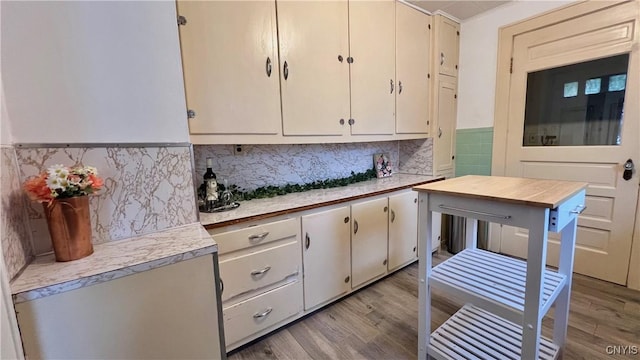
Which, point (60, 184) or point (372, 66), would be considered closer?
point (60, 184)

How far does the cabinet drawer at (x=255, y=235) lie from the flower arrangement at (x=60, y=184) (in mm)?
579

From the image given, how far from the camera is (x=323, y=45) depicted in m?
1.91

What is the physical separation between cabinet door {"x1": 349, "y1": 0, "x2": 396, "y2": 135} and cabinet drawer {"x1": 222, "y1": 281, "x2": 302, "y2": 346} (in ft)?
4.35

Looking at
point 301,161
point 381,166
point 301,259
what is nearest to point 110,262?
point 301,259

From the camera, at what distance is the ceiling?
97.3 inches

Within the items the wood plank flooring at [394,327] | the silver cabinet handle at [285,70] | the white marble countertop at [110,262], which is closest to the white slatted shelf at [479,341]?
the wood plank flooring at [394,327]

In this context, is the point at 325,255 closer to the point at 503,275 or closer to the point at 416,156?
the point at 503,275

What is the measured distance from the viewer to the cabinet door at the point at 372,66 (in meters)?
2.11

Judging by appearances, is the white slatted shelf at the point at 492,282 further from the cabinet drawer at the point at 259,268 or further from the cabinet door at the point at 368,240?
the cabinet drawer at the point at 259,268

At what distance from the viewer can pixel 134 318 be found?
0.95m

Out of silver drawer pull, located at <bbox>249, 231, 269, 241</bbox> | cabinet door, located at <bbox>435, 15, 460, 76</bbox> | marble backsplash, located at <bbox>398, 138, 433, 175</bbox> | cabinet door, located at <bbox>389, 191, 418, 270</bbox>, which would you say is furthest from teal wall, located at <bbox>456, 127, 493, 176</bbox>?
silver drawer pull, located at <bbox>249, 231, 269, 241</bbox>

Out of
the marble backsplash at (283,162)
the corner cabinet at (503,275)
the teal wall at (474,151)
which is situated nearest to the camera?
the corner cabinet at (503,275)

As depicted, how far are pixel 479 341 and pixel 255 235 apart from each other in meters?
1.35

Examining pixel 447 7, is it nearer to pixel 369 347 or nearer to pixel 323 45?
pixel 323 45
